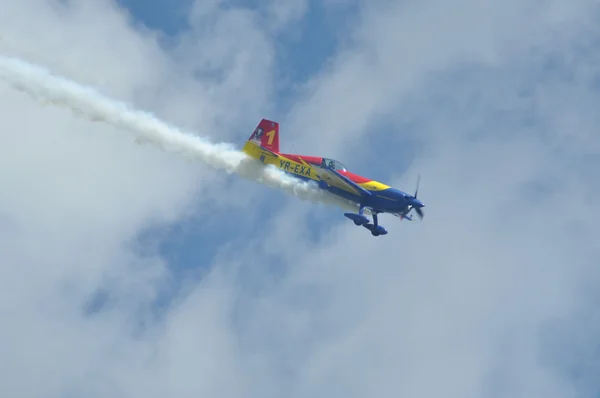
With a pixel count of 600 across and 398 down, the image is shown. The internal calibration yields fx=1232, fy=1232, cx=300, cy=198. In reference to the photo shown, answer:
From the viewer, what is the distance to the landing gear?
62.2 m

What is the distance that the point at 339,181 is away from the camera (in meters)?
63.2

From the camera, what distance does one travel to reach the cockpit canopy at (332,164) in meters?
63.5

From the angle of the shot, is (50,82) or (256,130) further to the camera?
(256,130)

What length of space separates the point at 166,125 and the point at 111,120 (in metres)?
3.22

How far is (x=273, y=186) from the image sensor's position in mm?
64875

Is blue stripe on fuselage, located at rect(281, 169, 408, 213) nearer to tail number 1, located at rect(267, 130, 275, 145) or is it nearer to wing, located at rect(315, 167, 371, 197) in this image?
wing, located at rect(315, 167, 371, 197)

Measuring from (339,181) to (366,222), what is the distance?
255 centimetres

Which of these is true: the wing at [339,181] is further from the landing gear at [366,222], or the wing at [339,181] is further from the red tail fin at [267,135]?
the red tail fin at [267,135]

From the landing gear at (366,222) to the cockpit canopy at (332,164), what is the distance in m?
2.38

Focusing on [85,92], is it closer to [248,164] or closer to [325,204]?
[248,164]

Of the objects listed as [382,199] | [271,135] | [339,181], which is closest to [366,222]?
[382,199]

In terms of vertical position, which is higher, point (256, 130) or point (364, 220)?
point (256, 130)

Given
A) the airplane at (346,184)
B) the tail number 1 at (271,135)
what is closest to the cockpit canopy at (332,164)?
the airplane at (346,184)

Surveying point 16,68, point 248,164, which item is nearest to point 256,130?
point 248,164
